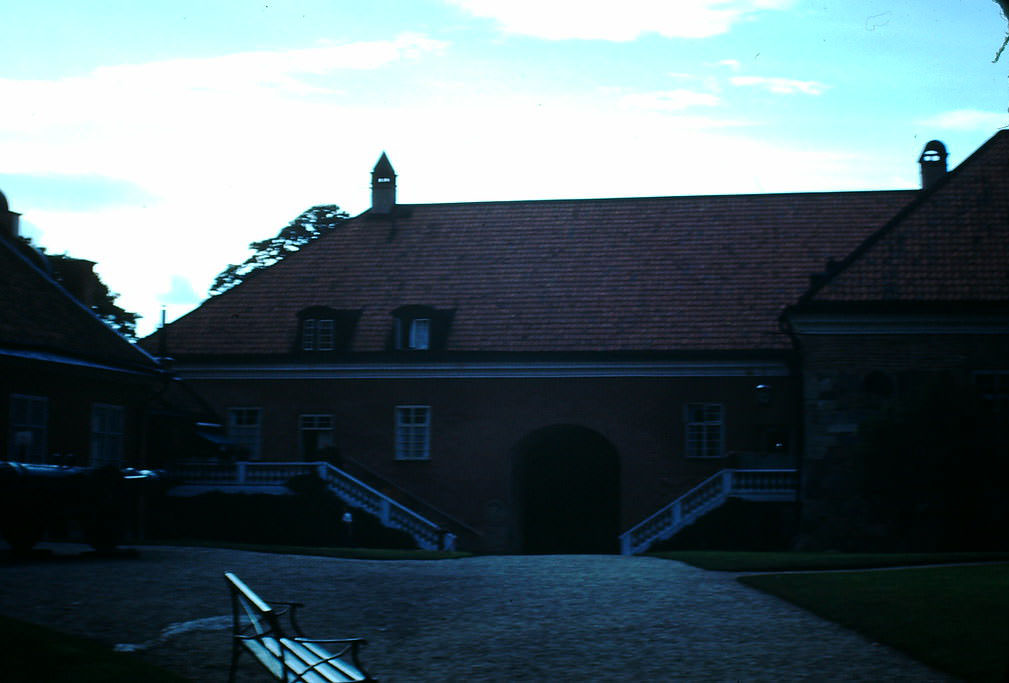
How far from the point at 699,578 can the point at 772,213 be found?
23.4 metres

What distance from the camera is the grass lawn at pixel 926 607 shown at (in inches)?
473

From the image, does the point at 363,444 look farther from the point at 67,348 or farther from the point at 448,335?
the point at 67,348

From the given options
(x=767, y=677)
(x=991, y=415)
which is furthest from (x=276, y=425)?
(x=767, y=677)

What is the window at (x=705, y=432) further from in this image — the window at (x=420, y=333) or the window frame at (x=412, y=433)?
the window at (x=420, y=333)

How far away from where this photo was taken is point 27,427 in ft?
91.6

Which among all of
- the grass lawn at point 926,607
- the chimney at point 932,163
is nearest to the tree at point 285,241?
the chimney at point 932,163

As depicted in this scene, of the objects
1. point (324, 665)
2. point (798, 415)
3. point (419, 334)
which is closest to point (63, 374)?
point (419, 334)

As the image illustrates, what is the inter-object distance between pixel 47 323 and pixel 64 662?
17455 mm

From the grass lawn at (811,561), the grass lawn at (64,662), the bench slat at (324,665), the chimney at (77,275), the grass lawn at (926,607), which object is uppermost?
the chimney at (77,275)

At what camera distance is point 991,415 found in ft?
94.5

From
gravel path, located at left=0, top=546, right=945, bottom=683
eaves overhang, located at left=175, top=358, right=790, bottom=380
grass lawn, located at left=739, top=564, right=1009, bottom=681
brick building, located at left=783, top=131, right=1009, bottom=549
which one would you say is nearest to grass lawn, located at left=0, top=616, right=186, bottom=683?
gravel path, located at left=0, top=546, right=945, bottom=683

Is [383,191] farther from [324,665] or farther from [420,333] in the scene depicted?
[324,665]

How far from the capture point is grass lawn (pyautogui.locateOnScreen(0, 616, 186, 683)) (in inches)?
432

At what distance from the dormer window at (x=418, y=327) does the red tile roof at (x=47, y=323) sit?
8812mm
